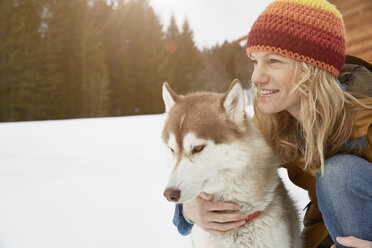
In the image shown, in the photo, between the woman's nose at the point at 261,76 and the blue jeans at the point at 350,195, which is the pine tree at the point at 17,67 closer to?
the woman's nose at the point at 261,76

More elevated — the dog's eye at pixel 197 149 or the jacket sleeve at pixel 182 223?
the dog's eye at pixel 197 149

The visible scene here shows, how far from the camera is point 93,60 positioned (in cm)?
2112

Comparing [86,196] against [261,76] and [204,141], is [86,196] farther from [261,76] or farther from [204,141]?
[261,76]

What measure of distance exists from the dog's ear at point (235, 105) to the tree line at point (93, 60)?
42.5 ft

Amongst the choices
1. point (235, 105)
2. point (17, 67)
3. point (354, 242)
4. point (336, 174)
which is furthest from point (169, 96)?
point (17, 67)

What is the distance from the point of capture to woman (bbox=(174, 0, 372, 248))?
59.9 inches

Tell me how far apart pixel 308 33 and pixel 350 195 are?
864 mm

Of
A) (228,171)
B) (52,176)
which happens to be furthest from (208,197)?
(52,176)

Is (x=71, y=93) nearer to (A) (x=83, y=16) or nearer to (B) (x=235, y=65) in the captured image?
(A) (x=83, y=16)

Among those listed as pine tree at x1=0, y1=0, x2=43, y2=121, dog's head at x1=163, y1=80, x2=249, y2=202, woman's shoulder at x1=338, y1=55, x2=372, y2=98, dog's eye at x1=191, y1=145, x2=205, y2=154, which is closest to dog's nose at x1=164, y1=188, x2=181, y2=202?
dog's head at x1=163, y1=80, x2=249, y2=202

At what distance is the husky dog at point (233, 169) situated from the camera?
65.2 inches

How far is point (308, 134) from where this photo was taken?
167 cm

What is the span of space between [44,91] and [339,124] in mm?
19632

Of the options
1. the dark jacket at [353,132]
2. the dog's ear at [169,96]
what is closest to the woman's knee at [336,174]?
the dark jacket at [353,132]
